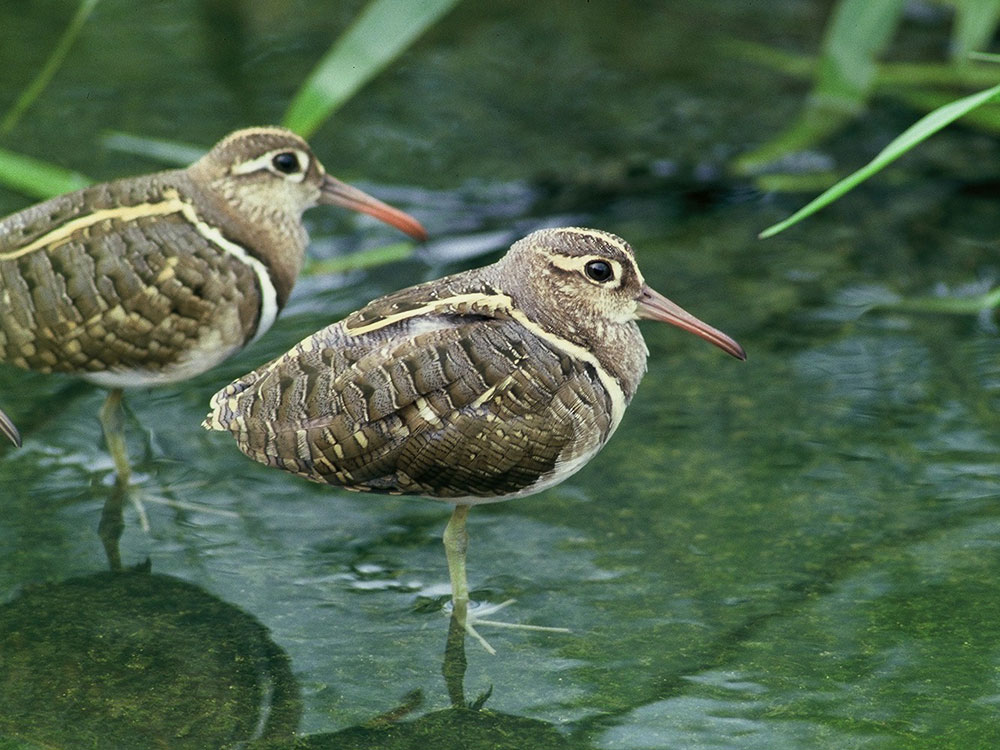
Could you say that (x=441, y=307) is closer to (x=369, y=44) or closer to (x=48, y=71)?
(x=369, y=44)

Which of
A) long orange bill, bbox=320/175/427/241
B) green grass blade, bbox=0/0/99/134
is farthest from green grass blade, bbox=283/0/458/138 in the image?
green grass blade, bbox=0/0/99/134

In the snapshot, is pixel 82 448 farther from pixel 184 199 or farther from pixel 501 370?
pixel 501 370

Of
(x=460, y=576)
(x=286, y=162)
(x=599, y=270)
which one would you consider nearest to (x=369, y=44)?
(x=286, y=162)

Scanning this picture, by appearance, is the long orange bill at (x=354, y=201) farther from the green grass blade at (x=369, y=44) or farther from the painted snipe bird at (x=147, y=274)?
the green grass blade at (x=369, y=44)

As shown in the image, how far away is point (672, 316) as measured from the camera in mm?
4590

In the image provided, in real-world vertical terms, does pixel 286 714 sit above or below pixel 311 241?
below

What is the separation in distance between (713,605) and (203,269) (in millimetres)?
2028

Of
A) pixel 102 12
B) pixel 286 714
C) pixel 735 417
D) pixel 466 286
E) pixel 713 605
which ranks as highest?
pixel 102 12

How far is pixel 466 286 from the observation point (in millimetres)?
4523

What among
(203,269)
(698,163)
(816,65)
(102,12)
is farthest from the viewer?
(102,12)

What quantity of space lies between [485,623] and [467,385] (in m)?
0.83

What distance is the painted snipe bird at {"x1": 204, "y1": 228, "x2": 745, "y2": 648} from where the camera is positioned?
420cm

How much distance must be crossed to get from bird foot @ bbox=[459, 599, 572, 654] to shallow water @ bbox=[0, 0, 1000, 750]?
3 cm

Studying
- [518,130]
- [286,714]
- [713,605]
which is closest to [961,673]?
[713,605]
